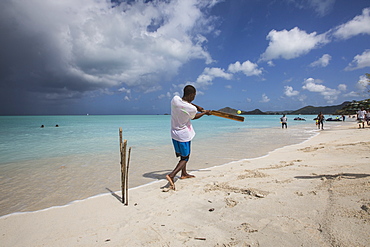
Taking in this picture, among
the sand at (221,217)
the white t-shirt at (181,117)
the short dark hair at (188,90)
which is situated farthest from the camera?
the short dark hair at (188,90)

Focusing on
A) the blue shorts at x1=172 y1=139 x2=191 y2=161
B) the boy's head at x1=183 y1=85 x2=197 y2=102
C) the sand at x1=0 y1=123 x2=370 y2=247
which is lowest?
the sand at x1=0 y1=123 x2=370 y2=247

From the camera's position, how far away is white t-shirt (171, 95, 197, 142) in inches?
160

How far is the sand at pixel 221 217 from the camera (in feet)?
7.21

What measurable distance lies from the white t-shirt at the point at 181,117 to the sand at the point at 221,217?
3.60ft

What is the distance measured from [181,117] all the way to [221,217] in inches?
82.5

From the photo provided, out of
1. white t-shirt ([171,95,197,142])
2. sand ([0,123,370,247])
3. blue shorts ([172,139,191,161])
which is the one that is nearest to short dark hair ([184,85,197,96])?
white t-shirt ([171,95,197,142])

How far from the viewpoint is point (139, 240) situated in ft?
7.74

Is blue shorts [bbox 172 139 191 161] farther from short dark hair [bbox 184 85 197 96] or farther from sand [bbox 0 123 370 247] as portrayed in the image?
short dark hair [bbox 184 85 197 96]

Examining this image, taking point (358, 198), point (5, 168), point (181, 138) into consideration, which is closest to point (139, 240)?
point (181, 138)

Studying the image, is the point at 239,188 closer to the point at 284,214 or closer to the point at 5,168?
the point at 284,214

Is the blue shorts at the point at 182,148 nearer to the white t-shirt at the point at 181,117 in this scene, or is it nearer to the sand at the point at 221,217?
the white t-shirt at the point at 181,117

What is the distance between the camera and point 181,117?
13.6 ft

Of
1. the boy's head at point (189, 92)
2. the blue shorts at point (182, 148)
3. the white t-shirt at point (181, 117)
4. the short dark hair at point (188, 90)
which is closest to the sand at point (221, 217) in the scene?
the blue shorts at point (182, 148)

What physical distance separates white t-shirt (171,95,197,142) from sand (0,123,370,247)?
3.60 feet
